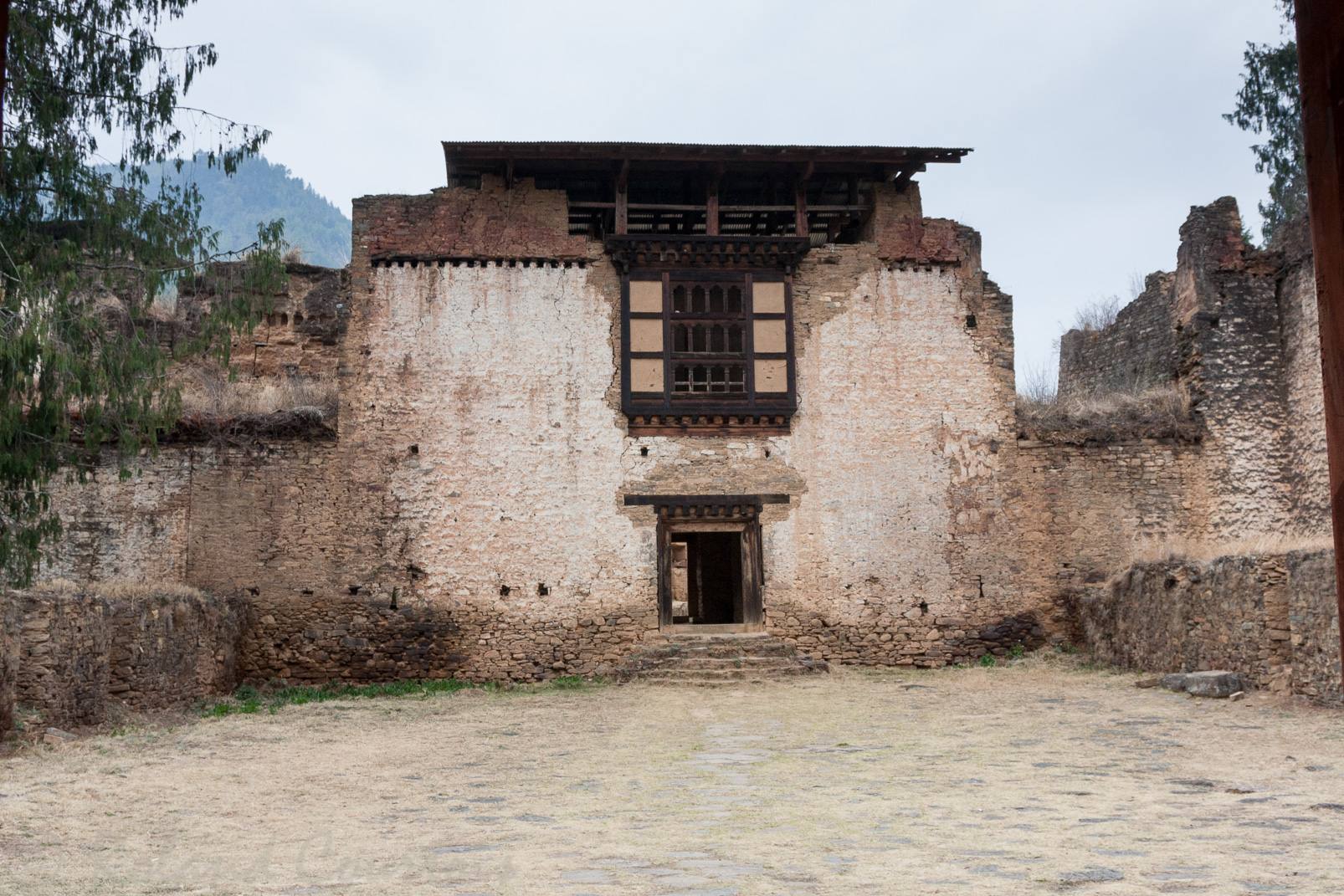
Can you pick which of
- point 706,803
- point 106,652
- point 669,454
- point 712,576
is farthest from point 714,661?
point 706,803

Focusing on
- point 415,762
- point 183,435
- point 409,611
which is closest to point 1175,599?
point 415,762

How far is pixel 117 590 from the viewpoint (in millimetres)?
11656

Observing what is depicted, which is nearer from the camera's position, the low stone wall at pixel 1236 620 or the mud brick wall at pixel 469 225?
the low stone wall at pixel 1236 620

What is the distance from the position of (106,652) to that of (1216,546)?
46.9ft

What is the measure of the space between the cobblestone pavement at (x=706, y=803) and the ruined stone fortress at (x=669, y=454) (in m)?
3.90

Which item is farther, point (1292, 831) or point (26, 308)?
point (26, 308)

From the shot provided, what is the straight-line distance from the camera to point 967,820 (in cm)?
627

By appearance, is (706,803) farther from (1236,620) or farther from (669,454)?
(669,454)

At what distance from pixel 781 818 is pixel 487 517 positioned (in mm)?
10520

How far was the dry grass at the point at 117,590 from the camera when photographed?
34.6 feet

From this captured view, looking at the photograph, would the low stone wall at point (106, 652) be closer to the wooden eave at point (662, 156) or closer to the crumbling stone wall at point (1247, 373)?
the wooden eave at point (662, 156)

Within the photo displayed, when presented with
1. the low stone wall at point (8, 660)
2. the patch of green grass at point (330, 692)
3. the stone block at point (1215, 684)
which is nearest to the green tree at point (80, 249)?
the low stone wall at point (8, 660)

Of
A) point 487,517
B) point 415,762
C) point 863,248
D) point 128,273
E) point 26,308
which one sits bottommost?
point 415,762

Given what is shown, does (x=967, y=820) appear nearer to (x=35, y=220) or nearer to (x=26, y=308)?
(x=26, y=308)
